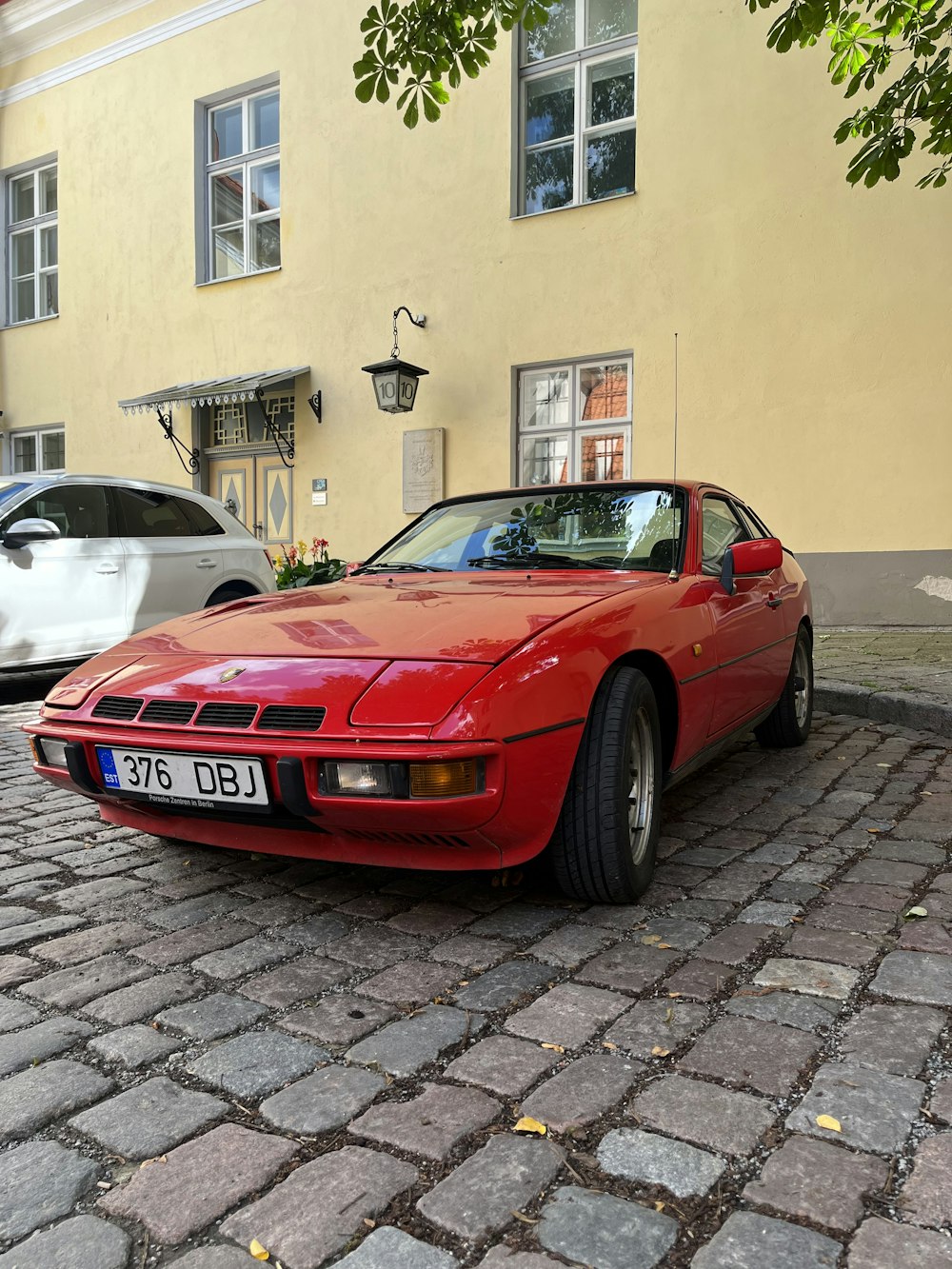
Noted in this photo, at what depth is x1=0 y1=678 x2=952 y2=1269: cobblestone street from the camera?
1385 millimetres

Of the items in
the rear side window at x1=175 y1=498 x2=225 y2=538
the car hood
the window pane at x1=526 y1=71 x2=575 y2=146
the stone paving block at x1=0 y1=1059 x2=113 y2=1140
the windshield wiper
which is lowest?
the stone paving block at x1=0 y1=1059 x2=113 y2=1140

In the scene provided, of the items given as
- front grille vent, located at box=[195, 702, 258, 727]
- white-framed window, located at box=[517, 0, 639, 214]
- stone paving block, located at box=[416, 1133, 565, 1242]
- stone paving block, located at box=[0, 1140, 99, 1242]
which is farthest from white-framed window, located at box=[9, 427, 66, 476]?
stone paving block, located at box=[416, 1133, 565, 1242]

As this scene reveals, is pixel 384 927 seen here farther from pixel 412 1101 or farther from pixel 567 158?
pixel 567 158

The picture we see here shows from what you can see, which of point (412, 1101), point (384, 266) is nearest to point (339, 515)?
point (384, 266)

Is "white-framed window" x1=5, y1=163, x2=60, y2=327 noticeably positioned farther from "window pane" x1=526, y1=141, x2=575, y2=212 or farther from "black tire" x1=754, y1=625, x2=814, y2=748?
"black tire" x1=754, y1=625, x2=814, y2=748

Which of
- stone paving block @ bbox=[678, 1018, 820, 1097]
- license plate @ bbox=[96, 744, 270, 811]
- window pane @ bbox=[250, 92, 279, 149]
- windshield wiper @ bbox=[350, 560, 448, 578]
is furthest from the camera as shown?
window pane @ bbox=[250, 92, 279, 149]

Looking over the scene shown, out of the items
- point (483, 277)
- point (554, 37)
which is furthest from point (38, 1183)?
point (554, 37)

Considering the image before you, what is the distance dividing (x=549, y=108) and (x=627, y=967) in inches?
408

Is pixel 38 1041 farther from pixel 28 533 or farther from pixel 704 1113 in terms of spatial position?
pixel 28 533

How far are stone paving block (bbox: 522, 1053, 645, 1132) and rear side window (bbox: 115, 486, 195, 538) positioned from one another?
5534mm

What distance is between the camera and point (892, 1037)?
6.24 ft

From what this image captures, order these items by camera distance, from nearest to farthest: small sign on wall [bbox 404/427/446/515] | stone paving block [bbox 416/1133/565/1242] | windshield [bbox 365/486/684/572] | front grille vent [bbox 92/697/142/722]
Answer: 1. stone paving block [bbox 416/1133/565/1242]
2. front grille vent [bbox 92/697/142/722]
3. windshield [bbox 365/486/684/572]
4. small sign on wall [bbox 404/427/446/515]

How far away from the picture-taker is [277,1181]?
1.49m

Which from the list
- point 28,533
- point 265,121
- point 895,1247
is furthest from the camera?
point 265,121
